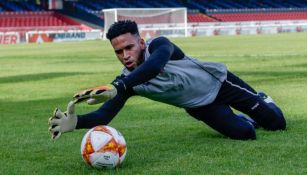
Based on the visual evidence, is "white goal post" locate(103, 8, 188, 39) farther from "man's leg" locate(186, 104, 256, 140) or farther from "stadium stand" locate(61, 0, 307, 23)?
"man's leg" locate(186, 104, 256, 140)

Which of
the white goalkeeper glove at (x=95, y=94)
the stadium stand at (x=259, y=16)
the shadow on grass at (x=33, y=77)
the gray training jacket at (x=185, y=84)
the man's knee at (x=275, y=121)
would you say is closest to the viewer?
the white goalkeeper glove at (x=95, y=94)

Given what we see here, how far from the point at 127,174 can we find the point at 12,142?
258 cm

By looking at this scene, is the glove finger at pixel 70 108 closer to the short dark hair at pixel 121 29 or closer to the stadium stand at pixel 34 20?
the short dark hair at pixel 121 29

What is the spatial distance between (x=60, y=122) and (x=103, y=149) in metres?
0.54

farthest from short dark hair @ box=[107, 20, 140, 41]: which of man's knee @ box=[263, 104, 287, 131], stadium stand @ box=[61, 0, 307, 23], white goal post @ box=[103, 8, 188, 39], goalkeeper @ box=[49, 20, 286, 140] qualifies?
stadium stand @ box=[61, 0, 307, 23]

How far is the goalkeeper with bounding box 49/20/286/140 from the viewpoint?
6.24 meters

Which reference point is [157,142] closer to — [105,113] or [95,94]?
[105,113]

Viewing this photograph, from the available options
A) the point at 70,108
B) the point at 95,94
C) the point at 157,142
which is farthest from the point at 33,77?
the point at 95,94

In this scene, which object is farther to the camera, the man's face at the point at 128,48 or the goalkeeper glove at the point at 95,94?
the man's face at the point at 128,48

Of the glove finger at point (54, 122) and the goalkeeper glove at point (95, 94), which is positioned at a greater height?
the goalkeeper glove at point (95, 94)

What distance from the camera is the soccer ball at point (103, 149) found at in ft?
19.8

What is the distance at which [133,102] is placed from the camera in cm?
1259

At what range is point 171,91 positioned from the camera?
7086mm

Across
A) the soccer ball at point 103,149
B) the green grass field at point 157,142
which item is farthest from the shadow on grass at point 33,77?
the soccer ball at point 103,149
